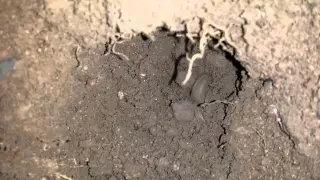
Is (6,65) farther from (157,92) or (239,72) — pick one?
(239,72)

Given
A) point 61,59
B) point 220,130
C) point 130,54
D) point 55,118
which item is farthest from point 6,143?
point 220,130

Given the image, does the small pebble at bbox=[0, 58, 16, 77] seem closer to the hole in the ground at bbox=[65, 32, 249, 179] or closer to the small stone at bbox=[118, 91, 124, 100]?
the hole in the ground at bbox=[65, 32, 249, 179]

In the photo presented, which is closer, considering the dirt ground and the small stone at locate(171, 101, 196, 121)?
the dirt ground

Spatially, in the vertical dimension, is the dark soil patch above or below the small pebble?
below

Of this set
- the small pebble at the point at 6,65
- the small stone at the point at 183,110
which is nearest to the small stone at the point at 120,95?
the small stone at the point at 183,110

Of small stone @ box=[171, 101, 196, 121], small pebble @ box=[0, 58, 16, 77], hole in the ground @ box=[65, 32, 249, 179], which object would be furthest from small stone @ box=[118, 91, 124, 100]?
small pebble @ box=[0, 58, 16, 77]

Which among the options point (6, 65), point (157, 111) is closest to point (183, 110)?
point (157, 111)

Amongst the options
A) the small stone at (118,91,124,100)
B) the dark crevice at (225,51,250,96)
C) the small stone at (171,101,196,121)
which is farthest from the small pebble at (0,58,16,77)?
the dark crevice at (225,51,250,96)

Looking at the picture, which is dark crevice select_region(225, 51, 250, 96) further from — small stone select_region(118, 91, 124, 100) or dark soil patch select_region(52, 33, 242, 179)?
small stone select_region(118, 91, 124, 100)
